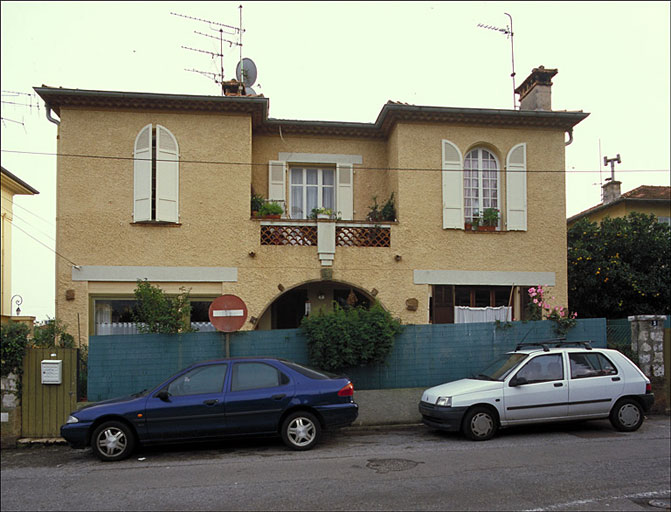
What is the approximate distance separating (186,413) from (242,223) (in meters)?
6.76

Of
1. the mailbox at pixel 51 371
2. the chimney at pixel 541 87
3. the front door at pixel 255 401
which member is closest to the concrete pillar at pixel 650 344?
the chimney at pixel 541 87

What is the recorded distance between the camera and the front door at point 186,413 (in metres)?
9.10

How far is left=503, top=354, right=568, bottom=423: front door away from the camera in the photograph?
33.2 ft

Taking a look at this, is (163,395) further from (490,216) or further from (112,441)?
(490,216)

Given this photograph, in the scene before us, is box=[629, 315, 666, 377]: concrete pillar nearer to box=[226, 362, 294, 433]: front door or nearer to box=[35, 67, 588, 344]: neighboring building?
box=[35, 67, 588, 344]: neighboring building

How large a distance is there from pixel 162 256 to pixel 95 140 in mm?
3252

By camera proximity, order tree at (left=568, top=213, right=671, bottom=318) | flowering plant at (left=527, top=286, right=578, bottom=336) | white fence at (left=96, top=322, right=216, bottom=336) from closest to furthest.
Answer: flowering plant at (left=527, top=286, right=578, bottom=336)
white fence at (left=96, top=322, right=216, bottom=336)
tree at (left=568, top=213, right=671, bottom=318)

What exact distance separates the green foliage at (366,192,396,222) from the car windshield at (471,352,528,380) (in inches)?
227

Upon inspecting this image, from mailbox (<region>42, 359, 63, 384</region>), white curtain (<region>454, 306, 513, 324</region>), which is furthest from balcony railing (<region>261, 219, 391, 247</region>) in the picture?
mailbox (<region>42, 359, 63, 384</region>)

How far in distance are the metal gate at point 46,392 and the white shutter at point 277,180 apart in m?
7.01

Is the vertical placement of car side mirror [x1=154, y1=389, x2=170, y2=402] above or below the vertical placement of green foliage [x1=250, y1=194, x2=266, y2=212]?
below

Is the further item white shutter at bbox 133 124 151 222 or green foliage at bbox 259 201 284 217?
green foliage at bbox 259 201 284 217

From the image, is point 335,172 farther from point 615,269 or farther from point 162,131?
point 615,269

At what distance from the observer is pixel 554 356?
1058cm
